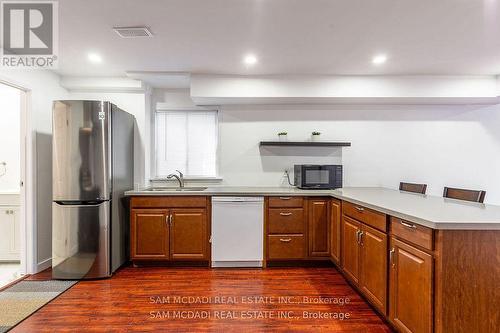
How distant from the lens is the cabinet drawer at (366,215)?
2.00m

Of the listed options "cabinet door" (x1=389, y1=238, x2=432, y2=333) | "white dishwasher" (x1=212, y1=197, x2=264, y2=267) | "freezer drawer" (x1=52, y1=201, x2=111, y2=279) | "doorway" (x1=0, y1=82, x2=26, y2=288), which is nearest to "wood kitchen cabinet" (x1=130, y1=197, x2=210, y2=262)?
"white dishwasher" (x1=212, y1=197, x2=264, y2=267)

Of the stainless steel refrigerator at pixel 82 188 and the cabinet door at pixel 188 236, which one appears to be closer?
the stainless steel refrigerator at pixel 82 188

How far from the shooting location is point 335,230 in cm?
298

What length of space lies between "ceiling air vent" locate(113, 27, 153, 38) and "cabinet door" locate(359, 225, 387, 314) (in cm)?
254

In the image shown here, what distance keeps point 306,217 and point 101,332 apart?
7.35 ft

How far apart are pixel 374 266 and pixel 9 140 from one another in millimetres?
4612

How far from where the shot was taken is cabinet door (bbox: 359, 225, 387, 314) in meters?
1.96

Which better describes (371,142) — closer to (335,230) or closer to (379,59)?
(379,59)

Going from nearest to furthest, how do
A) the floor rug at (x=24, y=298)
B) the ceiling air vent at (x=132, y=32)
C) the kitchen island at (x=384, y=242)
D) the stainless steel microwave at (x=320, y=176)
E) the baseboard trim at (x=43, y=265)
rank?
the kitchen island at (x=384, y=242)
the floor rug at (x=24, y=298)
the ceiling air vent at (x=132, y=32)
the baseboard trim at (x=43, y=265)
the stainless steel microwave at (x=320, y=176)

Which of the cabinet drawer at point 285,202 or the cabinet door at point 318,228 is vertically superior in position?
the cabinet drawer at point 285,202

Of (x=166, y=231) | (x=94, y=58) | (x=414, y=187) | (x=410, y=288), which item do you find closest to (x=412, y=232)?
(x=410, y=288)

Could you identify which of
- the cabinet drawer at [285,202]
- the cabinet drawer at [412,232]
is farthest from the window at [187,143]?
the cabinet drawer at [412,232]

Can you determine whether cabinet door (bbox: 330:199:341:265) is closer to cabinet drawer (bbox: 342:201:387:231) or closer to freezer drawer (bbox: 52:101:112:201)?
cabinet drawer (bbox: 342:201:387:231)

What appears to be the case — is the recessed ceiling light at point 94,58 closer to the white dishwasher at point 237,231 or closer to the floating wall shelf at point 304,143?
the white dishwasher at point 237,231
